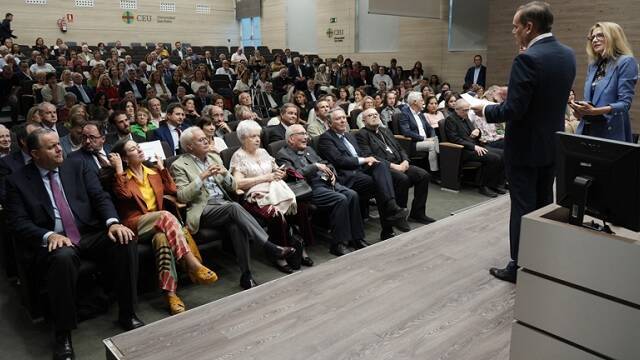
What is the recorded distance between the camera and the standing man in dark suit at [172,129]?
4.56 meters

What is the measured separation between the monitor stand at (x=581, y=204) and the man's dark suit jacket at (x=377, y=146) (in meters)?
2.63

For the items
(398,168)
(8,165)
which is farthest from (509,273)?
(8,165)

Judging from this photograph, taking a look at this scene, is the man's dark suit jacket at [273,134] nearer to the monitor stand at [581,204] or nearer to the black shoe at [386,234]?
the black shoe at [386,234]

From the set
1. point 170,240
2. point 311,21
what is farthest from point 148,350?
point 311,21

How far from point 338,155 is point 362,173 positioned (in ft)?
0.79

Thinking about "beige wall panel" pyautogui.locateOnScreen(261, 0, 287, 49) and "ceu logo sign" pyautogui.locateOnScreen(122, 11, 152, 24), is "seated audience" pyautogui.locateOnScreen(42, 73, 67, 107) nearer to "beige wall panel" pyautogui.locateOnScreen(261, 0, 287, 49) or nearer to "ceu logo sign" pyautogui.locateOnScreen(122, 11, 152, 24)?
"ceu logo sign" pyautogui.locateOnScreen(122, 11, 152, 24)

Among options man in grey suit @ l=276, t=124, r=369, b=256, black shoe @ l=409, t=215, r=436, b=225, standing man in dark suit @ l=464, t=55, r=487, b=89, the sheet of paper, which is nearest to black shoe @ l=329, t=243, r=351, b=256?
man in grey suit @ l=276, t=124, r=369, b=256

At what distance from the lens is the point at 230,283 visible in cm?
306

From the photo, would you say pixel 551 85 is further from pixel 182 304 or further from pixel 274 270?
pixel 182 304

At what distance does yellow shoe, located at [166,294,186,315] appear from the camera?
8.68 feet

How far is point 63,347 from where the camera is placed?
2.28 m

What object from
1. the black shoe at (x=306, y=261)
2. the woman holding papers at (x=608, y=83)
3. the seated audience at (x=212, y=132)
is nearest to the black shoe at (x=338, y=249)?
the black shoe at (x=306, y=261)

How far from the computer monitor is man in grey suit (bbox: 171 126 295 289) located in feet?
6.18

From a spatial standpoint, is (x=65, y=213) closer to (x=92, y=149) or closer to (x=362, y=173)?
(x=92, y=149)
